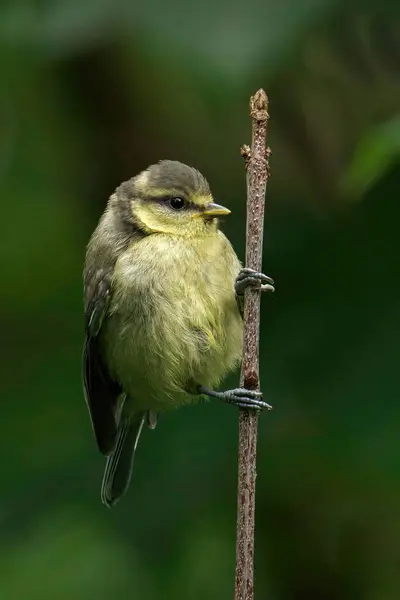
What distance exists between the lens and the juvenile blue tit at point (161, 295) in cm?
388

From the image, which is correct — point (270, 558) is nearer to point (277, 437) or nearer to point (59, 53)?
point (277, 437)

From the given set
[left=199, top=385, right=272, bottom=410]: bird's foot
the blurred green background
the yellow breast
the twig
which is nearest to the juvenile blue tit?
the yellow breast

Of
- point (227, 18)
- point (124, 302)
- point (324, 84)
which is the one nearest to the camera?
point (227, 18)

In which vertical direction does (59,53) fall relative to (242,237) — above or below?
above

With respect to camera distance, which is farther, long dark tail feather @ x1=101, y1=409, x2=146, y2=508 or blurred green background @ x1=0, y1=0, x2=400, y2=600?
long dark tail feather @ x1=101, y1=409, x2=146, y2=508

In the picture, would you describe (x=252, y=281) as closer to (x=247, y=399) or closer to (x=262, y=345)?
(x=247, y=399)

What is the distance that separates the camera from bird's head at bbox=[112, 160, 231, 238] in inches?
156

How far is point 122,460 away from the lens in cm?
427

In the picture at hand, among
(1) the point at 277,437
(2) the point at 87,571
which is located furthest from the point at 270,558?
(2) the point at 87,571

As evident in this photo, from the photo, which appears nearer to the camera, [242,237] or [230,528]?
[230,528]

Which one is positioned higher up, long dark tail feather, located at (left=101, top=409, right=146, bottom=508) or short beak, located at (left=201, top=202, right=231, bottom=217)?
short beak, located at (left=201, top=202, right=231, bottom=217)

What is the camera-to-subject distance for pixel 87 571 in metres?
4.21

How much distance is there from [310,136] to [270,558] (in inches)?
70.1

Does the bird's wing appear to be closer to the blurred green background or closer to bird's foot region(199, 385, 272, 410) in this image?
the blurred green background
